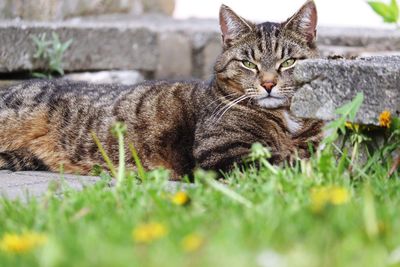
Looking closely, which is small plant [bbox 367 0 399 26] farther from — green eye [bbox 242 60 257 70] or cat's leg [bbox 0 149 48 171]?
cat's leg [bbox 0 149 48 171]

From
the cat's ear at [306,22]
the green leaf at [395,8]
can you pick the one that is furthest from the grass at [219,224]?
the cat's ear at [306,22]

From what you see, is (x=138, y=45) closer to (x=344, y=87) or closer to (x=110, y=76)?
(x=110, y=76)

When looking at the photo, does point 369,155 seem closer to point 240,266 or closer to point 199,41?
point 240,266

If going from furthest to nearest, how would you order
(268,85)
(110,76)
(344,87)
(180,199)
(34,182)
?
(110,76)
(268,85)
(34,182)
(344,87)
(180,199)

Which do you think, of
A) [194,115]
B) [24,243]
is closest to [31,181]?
[194,115]

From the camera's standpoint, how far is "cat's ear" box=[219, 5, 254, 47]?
14.3ft

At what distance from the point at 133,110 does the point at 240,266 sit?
2.94 m

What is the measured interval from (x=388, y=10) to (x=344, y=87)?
0.63m

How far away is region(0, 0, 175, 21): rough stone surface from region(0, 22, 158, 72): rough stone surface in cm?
46

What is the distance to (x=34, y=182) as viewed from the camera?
3773 millimetres

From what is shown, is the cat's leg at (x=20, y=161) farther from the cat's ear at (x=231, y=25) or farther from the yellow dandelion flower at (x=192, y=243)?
the yellow dandelion flower at (x=192, y=243)

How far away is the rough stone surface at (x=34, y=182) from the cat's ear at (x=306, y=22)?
3.97ft

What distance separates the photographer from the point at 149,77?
6777mm

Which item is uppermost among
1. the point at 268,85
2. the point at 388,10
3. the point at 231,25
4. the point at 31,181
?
the point at 388,10
